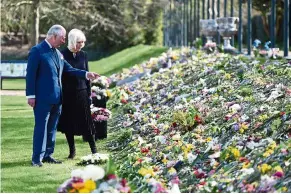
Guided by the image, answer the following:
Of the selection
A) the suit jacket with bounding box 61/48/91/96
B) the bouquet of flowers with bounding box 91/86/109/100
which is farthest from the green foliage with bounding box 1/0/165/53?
the suit jacket with bounding box 61/48/91/96

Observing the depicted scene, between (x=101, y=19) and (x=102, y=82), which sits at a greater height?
(x=102, y=82)

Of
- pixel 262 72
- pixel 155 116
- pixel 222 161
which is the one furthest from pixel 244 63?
pixel 222 161

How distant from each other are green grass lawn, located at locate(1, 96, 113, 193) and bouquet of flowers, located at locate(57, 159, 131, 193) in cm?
257

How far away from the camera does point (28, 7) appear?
142 ft

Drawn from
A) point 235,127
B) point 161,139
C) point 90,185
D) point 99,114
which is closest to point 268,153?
point 235,127

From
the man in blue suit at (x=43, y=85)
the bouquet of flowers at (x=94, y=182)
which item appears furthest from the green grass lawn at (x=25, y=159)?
the bouquet of flowers at (x=94, y=182)

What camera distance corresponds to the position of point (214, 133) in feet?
31.4

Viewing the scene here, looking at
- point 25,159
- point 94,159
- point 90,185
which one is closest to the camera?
point 90,185

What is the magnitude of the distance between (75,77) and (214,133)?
210cm

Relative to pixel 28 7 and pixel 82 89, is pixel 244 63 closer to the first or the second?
pixel 82 89

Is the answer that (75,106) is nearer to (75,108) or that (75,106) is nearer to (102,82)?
(75,108)

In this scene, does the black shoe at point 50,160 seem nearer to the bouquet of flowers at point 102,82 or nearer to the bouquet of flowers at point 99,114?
the bouquet of flowers at point 99,114

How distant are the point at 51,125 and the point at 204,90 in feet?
11.0

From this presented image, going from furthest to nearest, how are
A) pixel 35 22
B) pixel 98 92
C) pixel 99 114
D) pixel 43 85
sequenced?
pixel 35 22 < pixel 98 92 < pixel 99 114 < pixel 43 85
